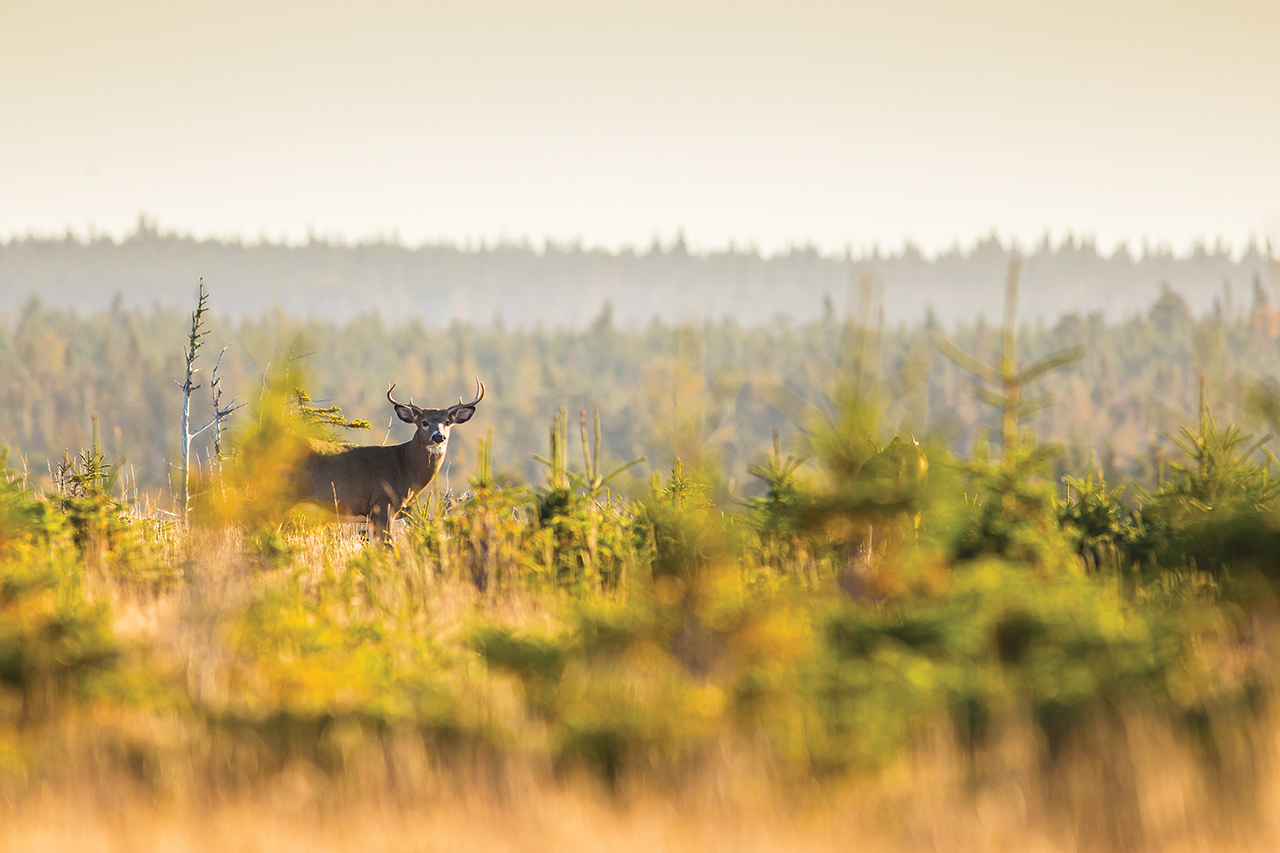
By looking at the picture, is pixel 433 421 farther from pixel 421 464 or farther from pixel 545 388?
pixel 545 388

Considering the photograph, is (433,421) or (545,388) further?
(545,388)

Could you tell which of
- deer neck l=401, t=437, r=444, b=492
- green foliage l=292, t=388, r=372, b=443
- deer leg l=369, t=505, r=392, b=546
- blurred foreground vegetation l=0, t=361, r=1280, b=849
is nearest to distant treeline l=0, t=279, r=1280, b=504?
green foliage l=292, t=388, r=372, b=443

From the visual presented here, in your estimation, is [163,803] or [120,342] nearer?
[163,803]

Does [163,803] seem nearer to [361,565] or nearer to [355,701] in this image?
[355,701]

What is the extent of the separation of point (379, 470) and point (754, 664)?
8.71 m

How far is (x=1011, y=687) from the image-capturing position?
538cm

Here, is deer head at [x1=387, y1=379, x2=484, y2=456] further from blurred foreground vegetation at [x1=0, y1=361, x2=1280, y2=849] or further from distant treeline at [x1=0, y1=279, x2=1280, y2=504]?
distant treeline at [x1=0, y1=279, x2=1280, y2=504]

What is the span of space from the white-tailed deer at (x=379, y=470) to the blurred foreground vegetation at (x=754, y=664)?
496 centimetres

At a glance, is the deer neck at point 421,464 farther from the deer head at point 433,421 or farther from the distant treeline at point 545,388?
the distant treeline at point 545,388

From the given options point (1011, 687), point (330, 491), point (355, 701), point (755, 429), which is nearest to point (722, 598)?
point (1011, 687)

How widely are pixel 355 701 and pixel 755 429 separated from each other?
5324 inches

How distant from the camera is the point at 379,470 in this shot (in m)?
13.5

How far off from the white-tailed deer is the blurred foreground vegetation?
4957mm

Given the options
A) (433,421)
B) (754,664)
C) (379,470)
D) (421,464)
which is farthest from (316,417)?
(754,664)
